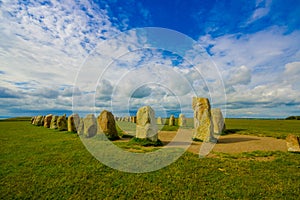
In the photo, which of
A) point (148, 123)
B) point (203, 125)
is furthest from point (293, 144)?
point (148, 123)

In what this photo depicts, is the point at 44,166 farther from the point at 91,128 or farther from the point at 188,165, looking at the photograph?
the point at 91,128

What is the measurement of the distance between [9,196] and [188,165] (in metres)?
5.73

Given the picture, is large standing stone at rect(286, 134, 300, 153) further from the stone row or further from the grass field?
the stone row

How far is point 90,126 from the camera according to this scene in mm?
14977

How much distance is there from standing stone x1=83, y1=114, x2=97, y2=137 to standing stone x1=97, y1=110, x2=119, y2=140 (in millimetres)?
632

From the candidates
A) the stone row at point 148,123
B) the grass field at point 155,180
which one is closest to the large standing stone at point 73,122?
the stone row at point 148,123

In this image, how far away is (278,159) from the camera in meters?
8.11

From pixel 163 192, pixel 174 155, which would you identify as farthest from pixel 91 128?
pixel 163 192

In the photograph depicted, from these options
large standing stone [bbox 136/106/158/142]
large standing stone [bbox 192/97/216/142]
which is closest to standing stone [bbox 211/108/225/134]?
large standing stone [bbox 192/97/216/142]

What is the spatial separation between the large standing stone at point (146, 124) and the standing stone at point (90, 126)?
4.76 meters

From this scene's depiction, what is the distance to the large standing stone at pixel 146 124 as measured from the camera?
1170 centimetres

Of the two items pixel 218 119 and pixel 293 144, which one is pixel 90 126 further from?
pixel 293 144

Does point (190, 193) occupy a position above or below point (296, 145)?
below

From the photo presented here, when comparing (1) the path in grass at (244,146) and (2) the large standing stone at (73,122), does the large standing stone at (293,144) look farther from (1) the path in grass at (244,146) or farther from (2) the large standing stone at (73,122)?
(2) the large standing stone at (73,122)
